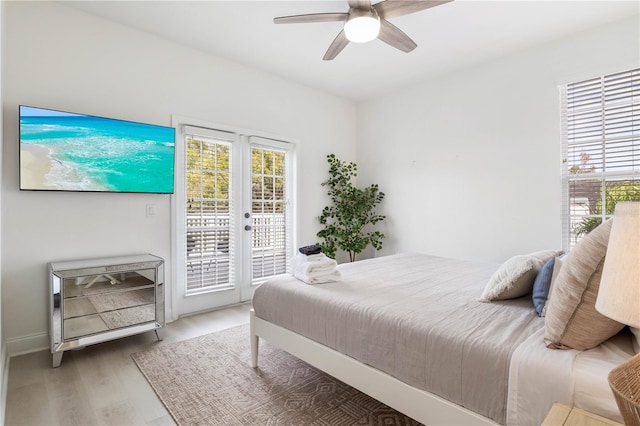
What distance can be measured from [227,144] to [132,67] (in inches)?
45.1

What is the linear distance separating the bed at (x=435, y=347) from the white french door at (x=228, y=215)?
4.93ft

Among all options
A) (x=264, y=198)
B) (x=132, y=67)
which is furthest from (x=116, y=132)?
(x=264, y=198)

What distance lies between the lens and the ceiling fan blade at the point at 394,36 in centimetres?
245

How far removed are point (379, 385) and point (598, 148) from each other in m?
3.20

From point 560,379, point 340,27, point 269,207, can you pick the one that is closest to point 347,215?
point 269,207

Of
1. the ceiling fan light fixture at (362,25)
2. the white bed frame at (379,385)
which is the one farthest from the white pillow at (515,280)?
the ceiling fan light fixture at (362,25)

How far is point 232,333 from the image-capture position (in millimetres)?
2992

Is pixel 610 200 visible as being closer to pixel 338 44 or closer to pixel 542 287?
pixel 542 287

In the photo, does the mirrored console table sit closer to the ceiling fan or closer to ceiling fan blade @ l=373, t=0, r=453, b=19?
the ceiling fan

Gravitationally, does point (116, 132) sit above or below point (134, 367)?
above

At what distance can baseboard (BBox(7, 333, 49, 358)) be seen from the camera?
8.23ft

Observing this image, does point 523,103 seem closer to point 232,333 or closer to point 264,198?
point 264,198

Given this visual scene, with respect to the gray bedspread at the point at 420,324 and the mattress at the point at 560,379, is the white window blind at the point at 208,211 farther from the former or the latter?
the mattress at the point at 560,379

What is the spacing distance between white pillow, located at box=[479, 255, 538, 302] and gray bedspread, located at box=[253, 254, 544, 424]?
0.05 meters
